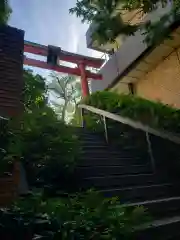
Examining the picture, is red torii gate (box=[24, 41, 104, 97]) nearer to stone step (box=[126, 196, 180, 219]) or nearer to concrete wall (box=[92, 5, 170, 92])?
concrete wall (box=[92, 5, 170, 92])

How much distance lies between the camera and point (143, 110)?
202 inches

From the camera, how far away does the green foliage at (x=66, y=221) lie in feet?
4.47

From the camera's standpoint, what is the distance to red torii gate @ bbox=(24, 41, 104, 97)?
10320mm

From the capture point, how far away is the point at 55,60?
10508mm

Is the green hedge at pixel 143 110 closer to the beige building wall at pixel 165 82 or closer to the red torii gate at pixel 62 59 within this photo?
the beige building wall at pixel 165 82

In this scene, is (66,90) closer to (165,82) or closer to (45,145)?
(165,82)

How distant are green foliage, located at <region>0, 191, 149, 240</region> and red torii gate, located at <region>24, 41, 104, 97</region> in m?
9.28

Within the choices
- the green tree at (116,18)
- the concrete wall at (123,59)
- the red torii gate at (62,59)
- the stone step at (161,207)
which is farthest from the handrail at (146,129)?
the red torii gate at (62,59)

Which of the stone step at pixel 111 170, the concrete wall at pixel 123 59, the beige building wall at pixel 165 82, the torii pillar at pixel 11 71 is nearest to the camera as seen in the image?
the torii pillar at pixel 11 71

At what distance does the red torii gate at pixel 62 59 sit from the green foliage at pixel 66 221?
9.28 metres

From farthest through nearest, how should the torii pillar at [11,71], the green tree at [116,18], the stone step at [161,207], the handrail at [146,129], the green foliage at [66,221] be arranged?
the handrail at [146,129]
the stone step at [161,207]
the green tree at [116,18]
the torii pillar at [11,71]
the green foliage at [66,221]

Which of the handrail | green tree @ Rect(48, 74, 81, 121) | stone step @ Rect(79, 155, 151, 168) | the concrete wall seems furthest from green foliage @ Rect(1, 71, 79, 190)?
green tree @ Rect(48, 74, 81, 121)

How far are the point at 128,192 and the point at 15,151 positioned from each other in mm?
2001

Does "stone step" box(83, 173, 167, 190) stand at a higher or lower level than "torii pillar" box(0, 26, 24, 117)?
lower
